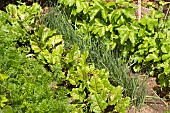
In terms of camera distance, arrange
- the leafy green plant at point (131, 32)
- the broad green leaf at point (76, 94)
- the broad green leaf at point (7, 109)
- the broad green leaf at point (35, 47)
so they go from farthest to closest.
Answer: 1. the broad green leaf at point (35, 47)
2. the leafy green plant at point (131, 32)
3. the broad green leaf at point (76, 94)
4. the broad green leaf at point (7, 109)

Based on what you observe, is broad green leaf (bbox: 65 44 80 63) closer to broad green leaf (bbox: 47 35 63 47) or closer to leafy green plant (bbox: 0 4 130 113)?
leafy green plant (bbox: 0 4 130 113)

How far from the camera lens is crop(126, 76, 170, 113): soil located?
408 cm

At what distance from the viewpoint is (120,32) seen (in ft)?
13.9

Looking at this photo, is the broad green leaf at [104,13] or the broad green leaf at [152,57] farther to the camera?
the broad green leaf at [104,13]

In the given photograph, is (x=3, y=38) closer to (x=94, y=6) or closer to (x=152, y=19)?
(x=94, y=6)

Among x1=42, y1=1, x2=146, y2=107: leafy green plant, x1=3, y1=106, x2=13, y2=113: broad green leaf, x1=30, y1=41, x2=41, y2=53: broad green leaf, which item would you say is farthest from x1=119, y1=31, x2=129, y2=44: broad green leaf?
x1=3, y1=106, x2=13, y2=113: broad green leaf

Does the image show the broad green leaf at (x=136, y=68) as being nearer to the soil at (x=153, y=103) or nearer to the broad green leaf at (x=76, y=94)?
the soil at (x=153, y=103)

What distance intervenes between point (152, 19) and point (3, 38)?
1.63 m

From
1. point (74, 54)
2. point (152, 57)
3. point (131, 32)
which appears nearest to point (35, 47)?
point (74, 54)

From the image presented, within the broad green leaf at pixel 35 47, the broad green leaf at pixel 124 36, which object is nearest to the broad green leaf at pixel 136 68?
the broad green leaf at pixel 124 36

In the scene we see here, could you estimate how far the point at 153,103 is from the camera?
4160mm

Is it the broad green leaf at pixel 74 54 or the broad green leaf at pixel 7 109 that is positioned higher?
the broad green leaf at pixel 74 54

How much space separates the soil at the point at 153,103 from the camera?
4082 millimetres

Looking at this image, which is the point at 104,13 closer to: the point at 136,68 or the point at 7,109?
the point at 136,68
